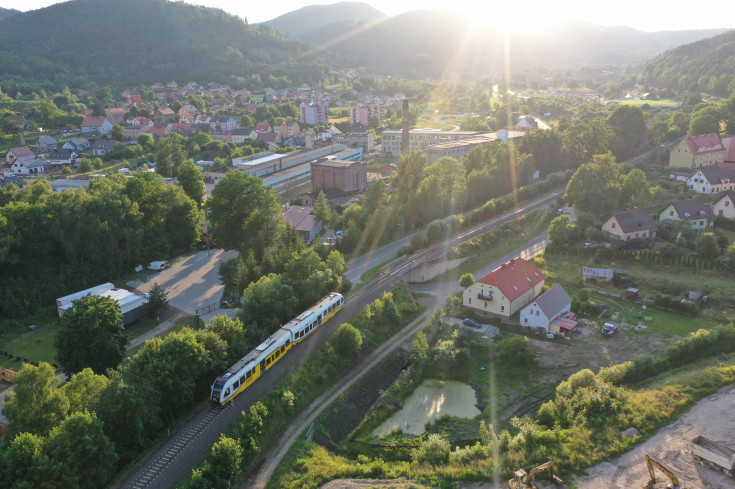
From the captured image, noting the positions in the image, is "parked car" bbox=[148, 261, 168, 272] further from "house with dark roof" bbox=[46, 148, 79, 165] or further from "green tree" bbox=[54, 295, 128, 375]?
"house with dark roof" bbox=[46, 148, 79, 165]

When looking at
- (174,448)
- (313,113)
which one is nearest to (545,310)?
(174,448)

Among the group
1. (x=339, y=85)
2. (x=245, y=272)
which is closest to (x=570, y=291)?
(x=245, y=272)

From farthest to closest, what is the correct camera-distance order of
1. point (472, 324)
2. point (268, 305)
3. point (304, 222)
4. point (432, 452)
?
1. point (304, 222)
2. point (472, 324)
3. point (268, 305)
4. point (432, 452)

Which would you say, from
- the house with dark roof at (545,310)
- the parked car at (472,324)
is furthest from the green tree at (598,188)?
the parked car at (472,324)

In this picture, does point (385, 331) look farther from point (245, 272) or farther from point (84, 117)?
point (84, 117)

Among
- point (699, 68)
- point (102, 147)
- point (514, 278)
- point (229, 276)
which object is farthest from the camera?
point (699, 68)

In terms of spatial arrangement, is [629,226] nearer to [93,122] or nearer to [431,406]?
[431,406]
